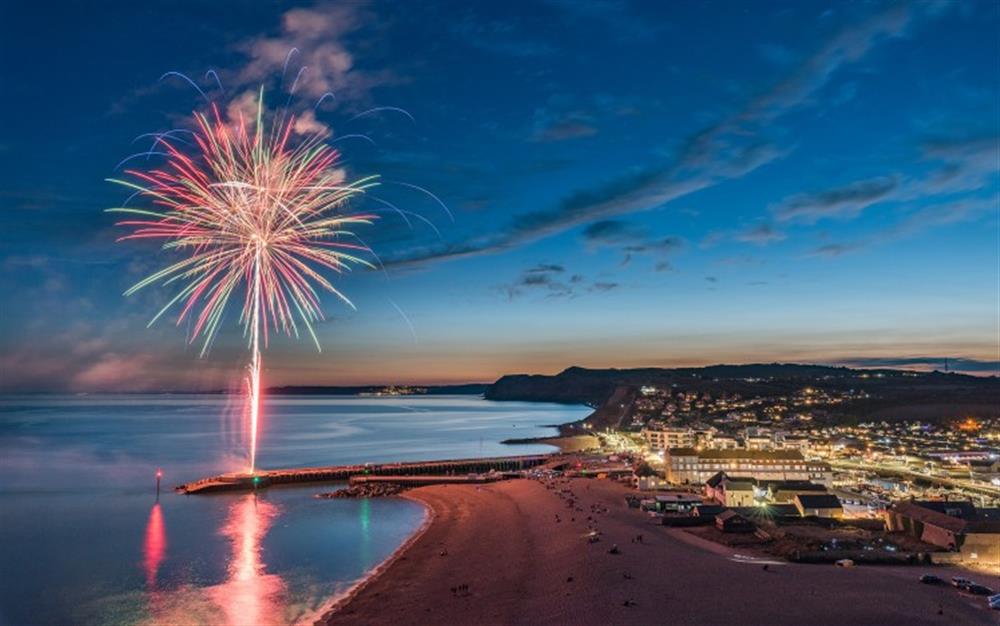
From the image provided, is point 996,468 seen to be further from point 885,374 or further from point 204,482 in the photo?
point 885,374

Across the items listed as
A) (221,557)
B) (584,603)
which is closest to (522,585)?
(584,603)

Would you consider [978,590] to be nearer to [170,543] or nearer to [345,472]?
[170,543]

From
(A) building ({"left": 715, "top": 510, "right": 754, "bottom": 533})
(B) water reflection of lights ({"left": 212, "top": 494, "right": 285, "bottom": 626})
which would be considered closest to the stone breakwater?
(B) water reflection of lights ({"left": 212, "top": 494, "right": 285, "bottom": 626})

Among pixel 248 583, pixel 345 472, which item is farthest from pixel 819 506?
pixel 345 472

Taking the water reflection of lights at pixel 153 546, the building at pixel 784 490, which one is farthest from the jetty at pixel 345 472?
the building at pixel 784 490

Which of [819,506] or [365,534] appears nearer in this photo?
[819,506]

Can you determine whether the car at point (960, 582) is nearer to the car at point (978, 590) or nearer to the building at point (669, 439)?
the car at point (978, 590)
